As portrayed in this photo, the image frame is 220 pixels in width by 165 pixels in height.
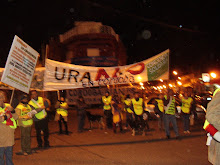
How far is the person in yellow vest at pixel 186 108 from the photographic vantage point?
33.3 feet

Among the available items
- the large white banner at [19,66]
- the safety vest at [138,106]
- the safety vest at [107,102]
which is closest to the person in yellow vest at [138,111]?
the safety vest at [138,106]

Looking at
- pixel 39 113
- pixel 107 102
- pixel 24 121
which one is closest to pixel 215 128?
pixel 24 121

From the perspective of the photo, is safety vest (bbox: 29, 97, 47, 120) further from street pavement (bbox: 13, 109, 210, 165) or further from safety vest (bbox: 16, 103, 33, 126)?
street pavement (bbox: 13, 109, 210, 165)

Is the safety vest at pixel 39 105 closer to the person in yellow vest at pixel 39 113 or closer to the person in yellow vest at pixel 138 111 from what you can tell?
the person in yellow vest at pixel 39 113

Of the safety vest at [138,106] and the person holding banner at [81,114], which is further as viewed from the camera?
the person holding banner at [81,114]

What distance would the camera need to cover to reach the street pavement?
6.33 meters

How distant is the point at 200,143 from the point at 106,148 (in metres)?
3.14

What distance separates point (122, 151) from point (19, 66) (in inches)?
150

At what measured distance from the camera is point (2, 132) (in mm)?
5105

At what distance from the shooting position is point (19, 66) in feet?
20.3

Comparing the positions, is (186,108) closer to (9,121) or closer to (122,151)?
(122,151)

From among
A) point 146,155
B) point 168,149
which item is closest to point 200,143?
point 168,149

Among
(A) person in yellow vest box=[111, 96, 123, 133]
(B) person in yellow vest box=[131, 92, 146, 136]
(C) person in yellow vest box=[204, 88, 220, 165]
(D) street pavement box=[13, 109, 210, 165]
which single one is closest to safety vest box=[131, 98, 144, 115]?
(B) person in yellow vest box=[131, 92, 146, 136]

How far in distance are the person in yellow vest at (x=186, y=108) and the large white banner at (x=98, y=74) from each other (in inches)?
84.0
